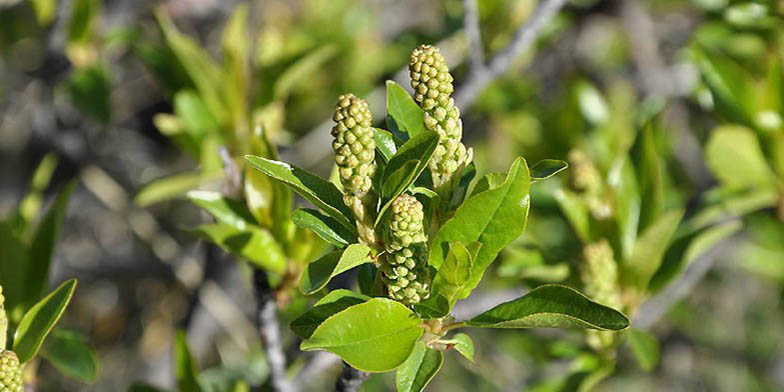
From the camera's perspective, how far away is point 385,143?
1086mm

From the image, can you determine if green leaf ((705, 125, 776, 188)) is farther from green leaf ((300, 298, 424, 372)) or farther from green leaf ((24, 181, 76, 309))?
green leaf ((24, 181, 76, 309))

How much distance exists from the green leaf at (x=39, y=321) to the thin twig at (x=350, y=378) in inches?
15.5

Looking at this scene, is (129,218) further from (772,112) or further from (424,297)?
(772,112)

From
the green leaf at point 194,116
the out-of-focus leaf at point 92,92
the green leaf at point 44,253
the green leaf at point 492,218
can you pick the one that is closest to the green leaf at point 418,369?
the green leaf at point 492,218

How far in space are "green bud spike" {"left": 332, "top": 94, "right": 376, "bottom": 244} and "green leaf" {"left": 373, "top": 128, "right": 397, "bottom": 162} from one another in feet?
0.17

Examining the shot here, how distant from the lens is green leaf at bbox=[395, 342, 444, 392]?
1029 millimetres

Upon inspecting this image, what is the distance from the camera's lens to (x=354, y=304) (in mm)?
1054

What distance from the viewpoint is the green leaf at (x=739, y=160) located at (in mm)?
1682

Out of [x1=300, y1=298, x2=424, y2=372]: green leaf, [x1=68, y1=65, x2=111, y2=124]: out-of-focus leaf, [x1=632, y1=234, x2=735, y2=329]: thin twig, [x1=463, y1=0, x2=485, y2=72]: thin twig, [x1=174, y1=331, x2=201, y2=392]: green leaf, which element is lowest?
[x1=632, y1=234, x2=735, y2=329]: thin twig

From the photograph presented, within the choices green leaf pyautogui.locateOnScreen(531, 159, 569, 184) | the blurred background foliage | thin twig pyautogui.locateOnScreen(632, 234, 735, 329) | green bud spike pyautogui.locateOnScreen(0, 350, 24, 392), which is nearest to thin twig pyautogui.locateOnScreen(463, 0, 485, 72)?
the blurred background foliage

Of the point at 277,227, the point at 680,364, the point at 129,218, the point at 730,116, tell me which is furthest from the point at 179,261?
the point at 680,364

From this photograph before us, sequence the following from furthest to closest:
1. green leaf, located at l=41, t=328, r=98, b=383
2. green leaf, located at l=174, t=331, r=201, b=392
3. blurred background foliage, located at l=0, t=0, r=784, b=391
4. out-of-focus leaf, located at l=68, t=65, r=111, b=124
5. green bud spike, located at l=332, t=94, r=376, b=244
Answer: out-of-focus leaf, located at l=68, t=65, r=111, b=124
blurred background foliage, located at l=0, t=0, r=784, b=391
green leaf, located at l=174, t=331, r=201, b=392
green leaf, located at l=41, t=328, r=98, b=383
green bud spike, located at l=332, t=94, r=376, b=244

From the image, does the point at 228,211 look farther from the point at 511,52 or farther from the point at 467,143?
the point at 467,143

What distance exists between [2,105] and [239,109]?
1911 mm
